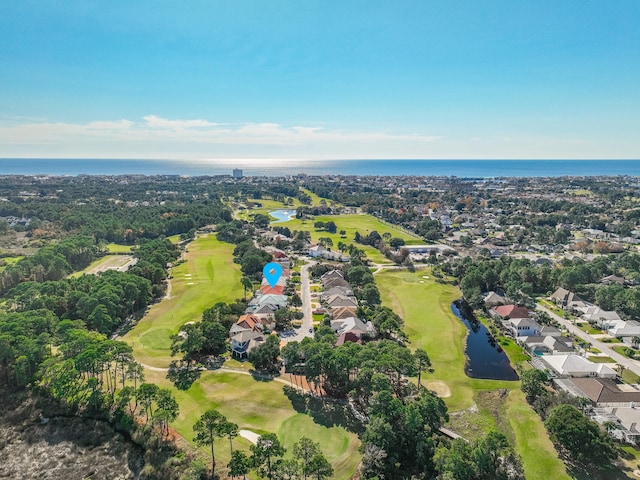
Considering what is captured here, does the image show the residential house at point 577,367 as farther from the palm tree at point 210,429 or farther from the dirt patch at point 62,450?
the dirt patch at point 62,450

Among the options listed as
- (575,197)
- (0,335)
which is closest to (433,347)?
(0,335)

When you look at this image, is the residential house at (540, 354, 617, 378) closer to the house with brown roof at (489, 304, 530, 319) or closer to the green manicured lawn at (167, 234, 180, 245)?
the house with brown roof at (489, 304, 530, 319)

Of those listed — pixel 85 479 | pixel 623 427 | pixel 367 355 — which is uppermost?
pixel 367 355

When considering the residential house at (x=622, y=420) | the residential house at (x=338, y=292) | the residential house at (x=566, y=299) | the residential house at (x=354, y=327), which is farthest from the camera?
the residential house at (x=338, y=292)

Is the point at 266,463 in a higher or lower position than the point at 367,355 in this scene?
lower

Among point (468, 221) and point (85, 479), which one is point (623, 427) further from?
point (468, 221)

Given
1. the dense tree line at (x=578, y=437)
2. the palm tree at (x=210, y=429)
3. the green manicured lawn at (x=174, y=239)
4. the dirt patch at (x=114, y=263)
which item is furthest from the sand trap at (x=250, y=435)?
the green manicured lawn at (x=174, y=239)

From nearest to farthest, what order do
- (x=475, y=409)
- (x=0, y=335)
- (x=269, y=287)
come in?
1. (x=475, y=409)
2. (x=0, y=335)
3. (x=269, y=287)

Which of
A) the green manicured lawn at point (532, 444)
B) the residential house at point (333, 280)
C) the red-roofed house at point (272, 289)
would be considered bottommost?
the green manicured lawn at point (532, 444)
